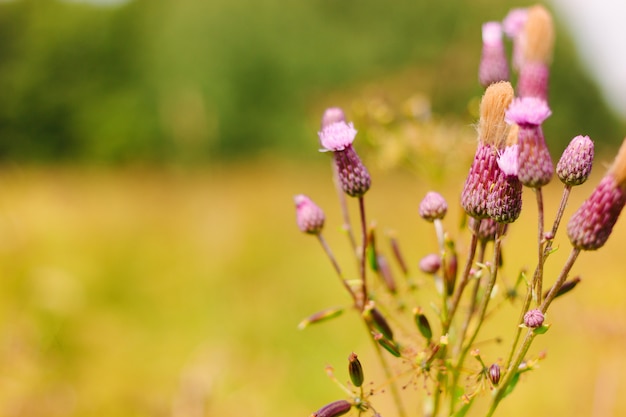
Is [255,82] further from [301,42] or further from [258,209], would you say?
[258,209]

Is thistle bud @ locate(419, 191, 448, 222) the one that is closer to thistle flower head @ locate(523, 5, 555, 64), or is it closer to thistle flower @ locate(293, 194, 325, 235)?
thistle flower @ locate(293, 194, 325, 235)

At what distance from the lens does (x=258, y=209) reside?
271 inches

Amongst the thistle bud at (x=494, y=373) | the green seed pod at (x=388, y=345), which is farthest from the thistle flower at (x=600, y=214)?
the green seed pod at (x=388, y=345)

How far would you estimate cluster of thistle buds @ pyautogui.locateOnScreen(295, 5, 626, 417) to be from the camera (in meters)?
0.82

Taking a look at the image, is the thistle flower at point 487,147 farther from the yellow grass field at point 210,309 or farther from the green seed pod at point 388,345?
the yellow grass field at point 210,309

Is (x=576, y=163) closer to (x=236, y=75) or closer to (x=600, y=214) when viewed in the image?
(x=600, y=214)

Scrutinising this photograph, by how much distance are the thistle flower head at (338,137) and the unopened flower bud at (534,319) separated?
0.39m

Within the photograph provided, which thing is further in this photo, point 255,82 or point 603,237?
point 255,82

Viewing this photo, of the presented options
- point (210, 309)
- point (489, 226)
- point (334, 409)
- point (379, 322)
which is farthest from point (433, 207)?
point (210, 309)

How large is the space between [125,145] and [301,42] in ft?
21.7

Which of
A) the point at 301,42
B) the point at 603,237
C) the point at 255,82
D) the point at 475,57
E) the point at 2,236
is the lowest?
the point at 2,236

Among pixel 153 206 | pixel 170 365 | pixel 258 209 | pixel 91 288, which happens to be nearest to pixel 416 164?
pixel 170 365

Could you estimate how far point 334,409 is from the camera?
3.10 feet

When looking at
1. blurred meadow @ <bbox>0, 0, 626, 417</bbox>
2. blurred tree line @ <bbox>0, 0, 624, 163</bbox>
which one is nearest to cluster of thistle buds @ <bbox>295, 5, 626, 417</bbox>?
blurred meadow @ <bbox>0, 0, 626, 417</bbox>
